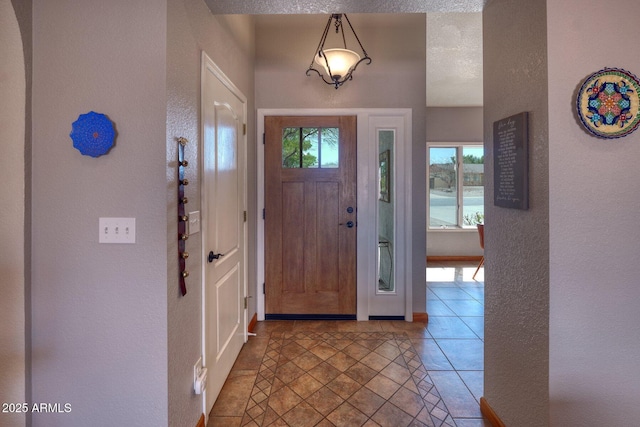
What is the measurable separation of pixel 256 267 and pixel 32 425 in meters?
1.91

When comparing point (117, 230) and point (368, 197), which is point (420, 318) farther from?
point (117, 230)

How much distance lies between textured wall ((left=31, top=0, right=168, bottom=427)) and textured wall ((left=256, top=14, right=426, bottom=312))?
183 centimetres

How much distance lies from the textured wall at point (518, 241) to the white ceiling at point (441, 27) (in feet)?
1.26

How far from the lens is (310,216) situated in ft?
10.2

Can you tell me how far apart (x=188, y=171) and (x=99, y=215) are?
16.7 inches

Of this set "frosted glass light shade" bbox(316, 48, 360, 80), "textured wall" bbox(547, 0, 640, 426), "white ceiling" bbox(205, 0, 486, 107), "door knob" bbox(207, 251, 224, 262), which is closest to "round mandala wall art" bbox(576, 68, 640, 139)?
"textured wall" bbox(547, 0, 640, 426)

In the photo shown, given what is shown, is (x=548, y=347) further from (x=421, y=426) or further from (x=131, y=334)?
(x=131, y=334)

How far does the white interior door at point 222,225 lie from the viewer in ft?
5.94

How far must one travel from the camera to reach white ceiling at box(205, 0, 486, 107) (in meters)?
1.69

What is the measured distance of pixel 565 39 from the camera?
4.17ft

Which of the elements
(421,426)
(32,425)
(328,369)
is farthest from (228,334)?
(421,426)

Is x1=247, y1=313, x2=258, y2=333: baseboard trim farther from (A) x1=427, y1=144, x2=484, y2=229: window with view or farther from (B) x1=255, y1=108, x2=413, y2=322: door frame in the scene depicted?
(A) x1=427, y1=144, x2=484, y2=229: window with view

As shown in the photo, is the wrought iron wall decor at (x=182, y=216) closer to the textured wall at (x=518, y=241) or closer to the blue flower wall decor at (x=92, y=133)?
the blue flower wall decor at (x=92, y=133)

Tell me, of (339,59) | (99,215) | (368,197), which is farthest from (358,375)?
(339,59)
